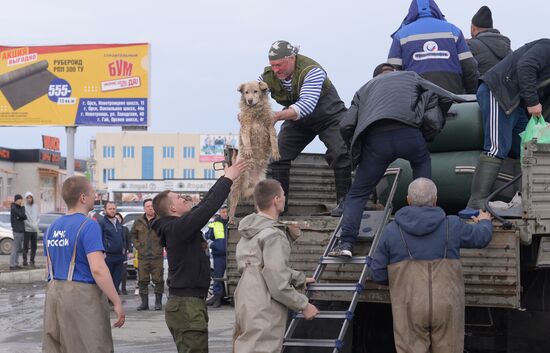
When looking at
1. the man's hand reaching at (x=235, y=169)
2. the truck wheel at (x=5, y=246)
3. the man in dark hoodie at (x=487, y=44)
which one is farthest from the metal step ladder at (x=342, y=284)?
the truck wheel at (x=5, y=246)

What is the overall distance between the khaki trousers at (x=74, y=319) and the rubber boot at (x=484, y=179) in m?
2.81

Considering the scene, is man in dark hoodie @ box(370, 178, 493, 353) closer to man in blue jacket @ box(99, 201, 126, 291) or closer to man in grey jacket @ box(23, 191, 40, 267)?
man in blue jacket @ box(99, 201, 126, 291)

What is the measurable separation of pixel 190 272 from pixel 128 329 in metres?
6.04

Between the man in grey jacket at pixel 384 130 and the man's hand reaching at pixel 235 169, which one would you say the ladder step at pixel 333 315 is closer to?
the man in grey jacket at pixel 384 130

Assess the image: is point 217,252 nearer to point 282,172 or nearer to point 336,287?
point 282,172

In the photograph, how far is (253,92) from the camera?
8469 mm

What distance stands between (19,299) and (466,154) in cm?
1241

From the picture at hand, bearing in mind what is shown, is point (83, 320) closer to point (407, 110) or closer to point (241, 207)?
point (241, 207)

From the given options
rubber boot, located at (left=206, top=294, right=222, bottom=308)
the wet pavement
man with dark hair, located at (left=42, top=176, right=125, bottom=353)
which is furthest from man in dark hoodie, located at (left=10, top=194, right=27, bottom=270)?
man with dark hair, located at (left=42, top=176, right=125, bottom=353)

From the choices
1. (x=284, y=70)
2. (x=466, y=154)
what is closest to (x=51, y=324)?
(x=284, y=70)

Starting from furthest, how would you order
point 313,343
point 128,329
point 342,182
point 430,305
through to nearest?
point 128,329 → point 342,182 → point 313,343 → point 430,305

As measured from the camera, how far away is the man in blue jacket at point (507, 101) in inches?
292

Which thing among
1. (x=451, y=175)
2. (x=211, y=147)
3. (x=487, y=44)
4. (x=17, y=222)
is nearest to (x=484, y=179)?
(x=451, y=175)

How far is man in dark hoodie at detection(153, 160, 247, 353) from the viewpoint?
7273 mm
